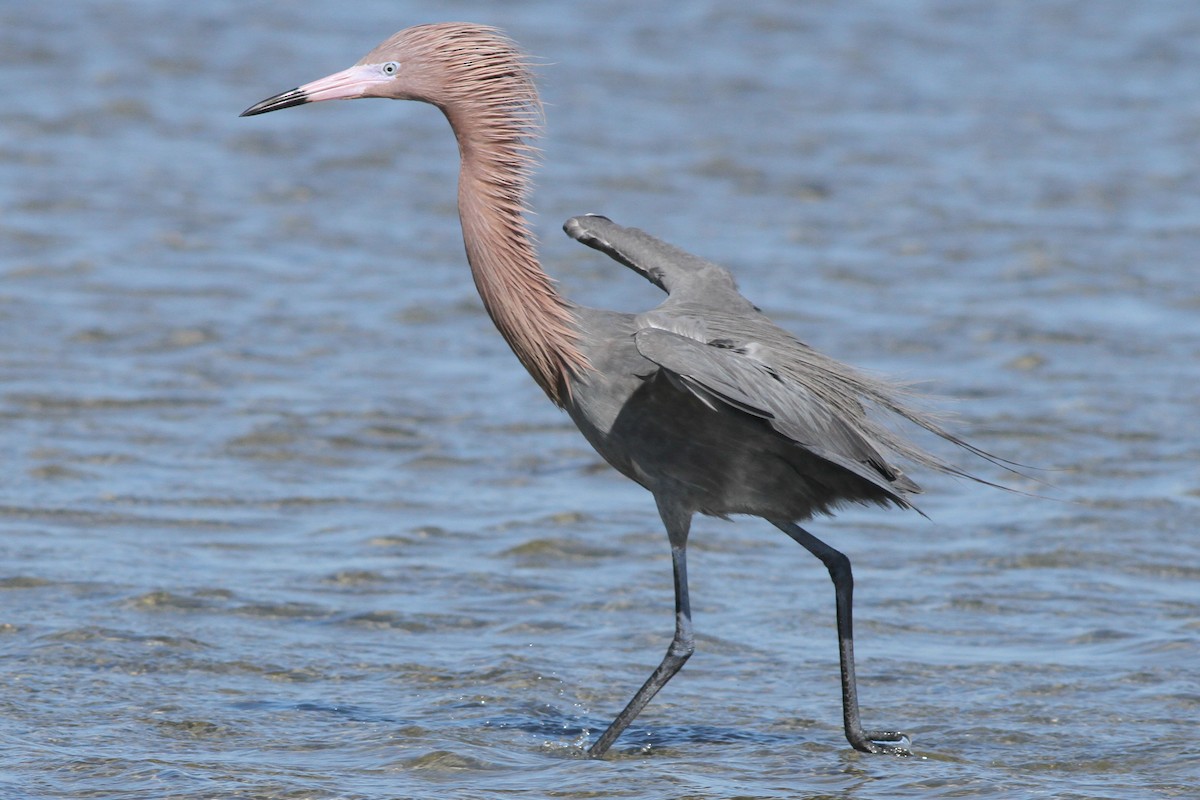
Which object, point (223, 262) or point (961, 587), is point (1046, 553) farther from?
point (223, 262)

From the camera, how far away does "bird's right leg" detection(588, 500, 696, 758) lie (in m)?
6.47

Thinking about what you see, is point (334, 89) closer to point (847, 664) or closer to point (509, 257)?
point (509, 257)

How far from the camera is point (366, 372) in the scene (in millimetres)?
11047

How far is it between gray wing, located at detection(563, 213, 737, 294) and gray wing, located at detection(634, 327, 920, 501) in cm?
90

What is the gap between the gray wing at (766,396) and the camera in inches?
232

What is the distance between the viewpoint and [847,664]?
6512 mm

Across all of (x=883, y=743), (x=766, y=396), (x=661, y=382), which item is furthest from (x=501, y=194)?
(x=883, y=743)

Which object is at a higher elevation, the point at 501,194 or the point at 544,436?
the point at 501,194

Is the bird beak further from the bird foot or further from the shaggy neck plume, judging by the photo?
the bird foot

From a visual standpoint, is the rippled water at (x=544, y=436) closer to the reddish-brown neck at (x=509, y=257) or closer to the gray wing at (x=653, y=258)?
the reddish-brown neck at (x=509, y=257)

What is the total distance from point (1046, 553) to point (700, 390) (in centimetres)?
335

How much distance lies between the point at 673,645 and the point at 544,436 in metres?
3.78

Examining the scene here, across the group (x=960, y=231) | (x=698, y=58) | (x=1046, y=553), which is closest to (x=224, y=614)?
(x=1046, y=553)

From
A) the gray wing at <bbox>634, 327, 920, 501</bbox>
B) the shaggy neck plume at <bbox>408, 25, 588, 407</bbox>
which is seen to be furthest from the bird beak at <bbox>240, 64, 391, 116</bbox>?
the gray wing at <bbox>634, 327, 920, 501</bbox>
